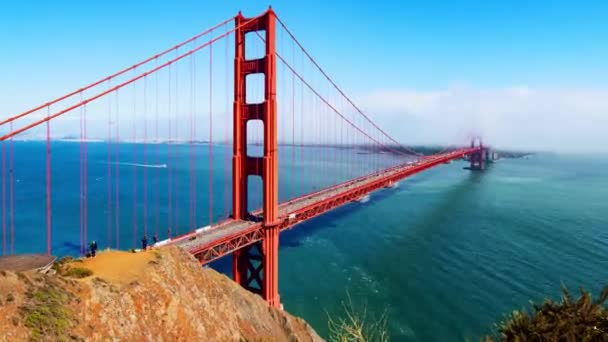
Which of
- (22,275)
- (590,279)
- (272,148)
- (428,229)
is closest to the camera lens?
(22,275)

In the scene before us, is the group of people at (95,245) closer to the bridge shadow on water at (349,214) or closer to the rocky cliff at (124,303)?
→ the rocky cliff at (124,303)

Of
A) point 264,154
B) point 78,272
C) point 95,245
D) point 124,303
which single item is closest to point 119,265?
point 78,272

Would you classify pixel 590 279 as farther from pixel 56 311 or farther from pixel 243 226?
pixel 56 311

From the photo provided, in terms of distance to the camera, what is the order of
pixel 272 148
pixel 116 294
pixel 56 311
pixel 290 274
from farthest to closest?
pixel 290 274, pixel 272 148, pixel 116 294, pixel 56 311

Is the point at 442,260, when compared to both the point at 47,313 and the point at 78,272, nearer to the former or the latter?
the point at 78,272

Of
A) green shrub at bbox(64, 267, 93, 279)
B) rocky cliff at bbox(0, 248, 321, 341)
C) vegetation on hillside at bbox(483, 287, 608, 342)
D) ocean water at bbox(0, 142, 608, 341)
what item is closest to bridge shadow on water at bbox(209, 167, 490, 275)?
ocean water at bbox(0, 142, 608, 341)

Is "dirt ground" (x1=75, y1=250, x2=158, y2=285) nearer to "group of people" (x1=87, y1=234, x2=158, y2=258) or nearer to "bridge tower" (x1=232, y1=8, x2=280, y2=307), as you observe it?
"group of people" (x1=87, y1=234, x2=158, y2=258)

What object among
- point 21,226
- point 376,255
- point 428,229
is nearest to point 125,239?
point 21,226

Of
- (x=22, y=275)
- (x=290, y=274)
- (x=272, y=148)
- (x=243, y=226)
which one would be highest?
(x=272, y=148)
